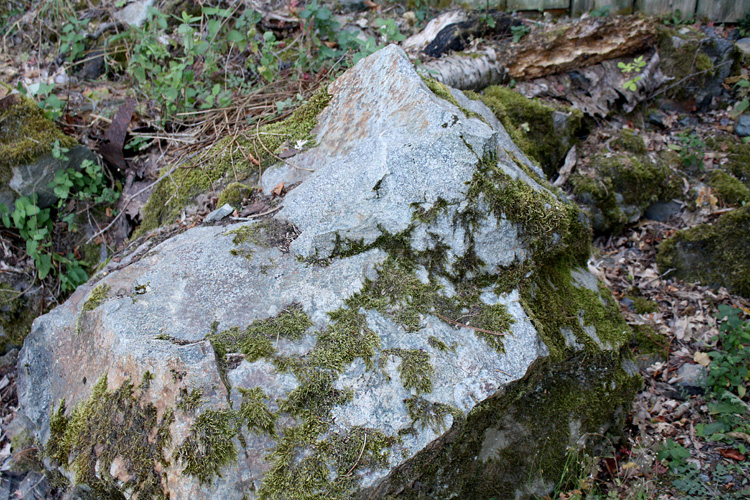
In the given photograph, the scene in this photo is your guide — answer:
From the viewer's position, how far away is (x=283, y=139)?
3299 millimetres

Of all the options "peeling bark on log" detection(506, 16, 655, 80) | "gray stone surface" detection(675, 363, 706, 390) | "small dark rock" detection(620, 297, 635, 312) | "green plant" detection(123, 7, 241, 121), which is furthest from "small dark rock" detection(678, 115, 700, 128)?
"green plant" detection(123, 7, 241, 121)

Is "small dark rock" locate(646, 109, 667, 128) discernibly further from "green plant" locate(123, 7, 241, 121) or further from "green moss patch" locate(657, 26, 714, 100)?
"green plant" locate(123, 7, 241, 121)

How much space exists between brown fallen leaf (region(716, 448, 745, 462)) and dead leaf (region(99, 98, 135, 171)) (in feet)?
15.2

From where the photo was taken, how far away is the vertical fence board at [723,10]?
5188mm

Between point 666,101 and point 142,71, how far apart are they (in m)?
5.16

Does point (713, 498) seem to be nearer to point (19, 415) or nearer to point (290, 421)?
point (290, 421)

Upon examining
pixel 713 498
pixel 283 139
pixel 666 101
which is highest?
pixel 283 139

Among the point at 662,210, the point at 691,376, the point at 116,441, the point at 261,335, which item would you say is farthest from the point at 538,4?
the point at 116,441

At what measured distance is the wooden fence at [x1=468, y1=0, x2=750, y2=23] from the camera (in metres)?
5.25

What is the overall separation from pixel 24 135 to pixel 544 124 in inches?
173

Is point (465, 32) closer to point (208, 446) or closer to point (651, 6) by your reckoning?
point (651, 6)

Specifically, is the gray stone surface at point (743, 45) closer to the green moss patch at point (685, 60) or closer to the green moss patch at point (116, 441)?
the green moss patch at point (685, 60)

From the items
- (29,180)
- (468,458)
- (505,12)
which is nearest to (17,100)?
(29,180)

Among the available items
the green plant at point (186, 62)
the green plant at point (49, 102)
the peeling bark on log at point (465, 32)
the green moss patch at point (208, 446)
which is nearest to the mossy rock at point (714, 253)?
the peeling bark on log at point (465, 32)
